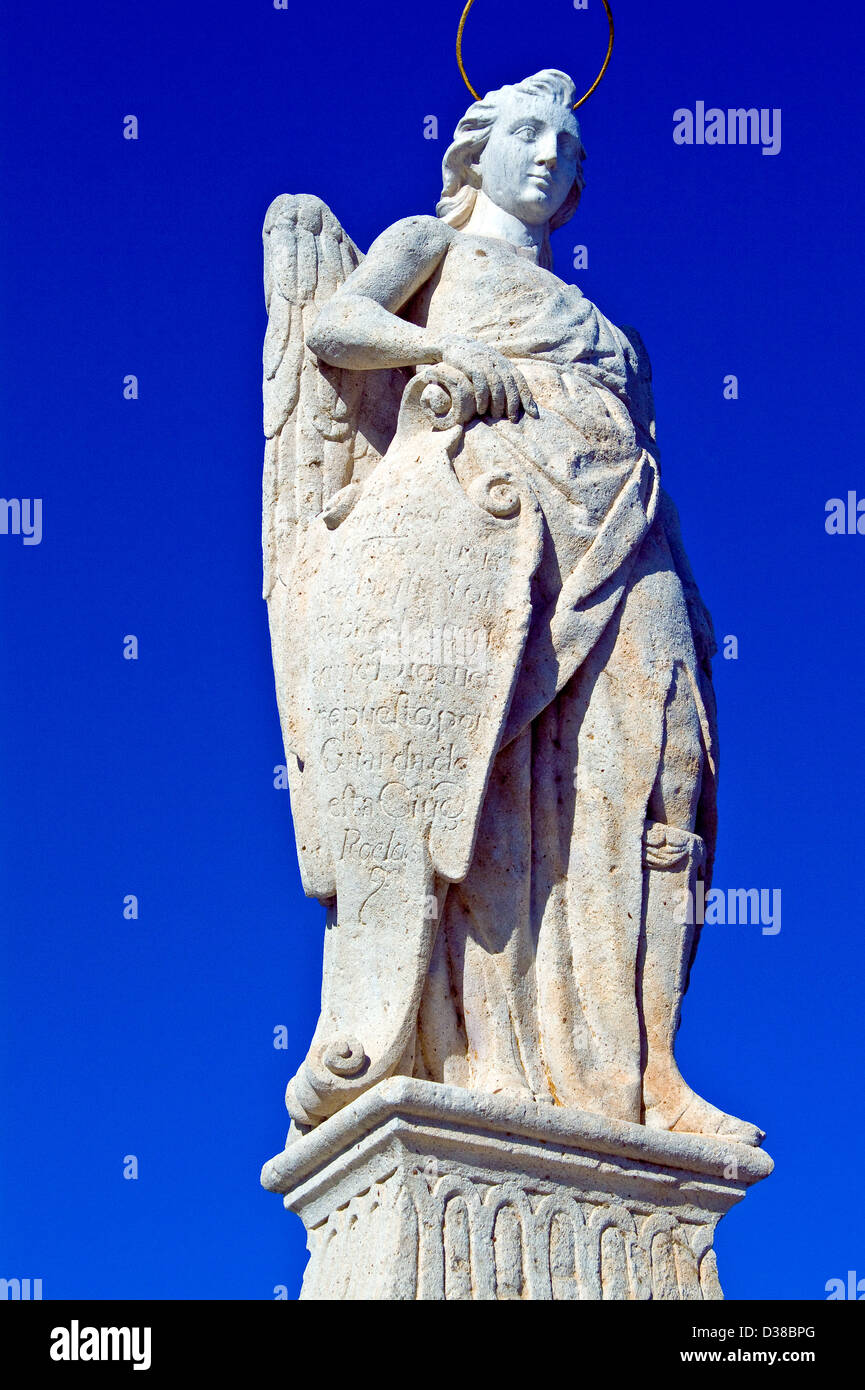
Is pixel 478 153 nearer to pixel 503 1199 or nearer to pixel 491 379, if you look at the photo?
pixel 491 379

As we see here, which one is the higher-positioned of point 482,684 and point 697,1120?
point 482,684

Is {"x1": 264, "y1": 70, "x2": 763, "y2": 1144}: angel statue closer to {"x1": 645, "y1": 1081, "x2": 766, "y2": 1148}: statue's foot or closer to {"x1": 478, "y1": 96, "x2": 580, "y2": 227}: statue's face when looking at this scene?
{"x1": 645, "y1": 1081, "x2": 766, "y2": 1148}: statue's foot

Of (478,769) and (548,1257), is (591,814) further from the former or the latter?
(548,1257)

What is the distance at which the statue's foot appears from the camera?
9047 mm

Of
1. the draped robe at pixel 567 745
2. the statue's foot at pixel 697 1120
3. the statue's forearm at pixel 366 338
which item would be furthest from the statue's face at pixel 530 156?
the statue's foot at pixel 697 1120

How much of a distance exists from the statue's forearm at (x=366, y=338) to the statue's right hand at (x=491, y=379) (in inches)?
3.9

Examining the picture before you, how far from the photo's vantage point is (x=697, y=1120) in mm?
9062

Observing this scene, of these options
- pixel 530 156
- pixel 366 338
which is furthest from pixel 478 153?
pixel 366 338

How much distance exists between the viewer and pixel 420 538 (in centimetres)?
911

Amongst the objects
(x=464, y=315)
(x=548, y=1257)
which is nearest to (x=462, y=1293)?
(x=548, y=1257)

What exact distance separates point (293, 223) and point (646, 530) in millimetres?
1979

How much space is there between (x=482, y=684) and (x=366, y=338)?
155cm

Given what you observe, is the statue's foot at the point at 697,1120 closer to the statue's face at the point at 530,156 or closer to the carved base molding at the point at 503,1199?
the carved base molding at the point at 503,1199

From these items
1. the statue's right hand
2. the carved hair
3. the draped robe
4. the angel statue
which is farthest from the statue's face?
the statue's right hand
